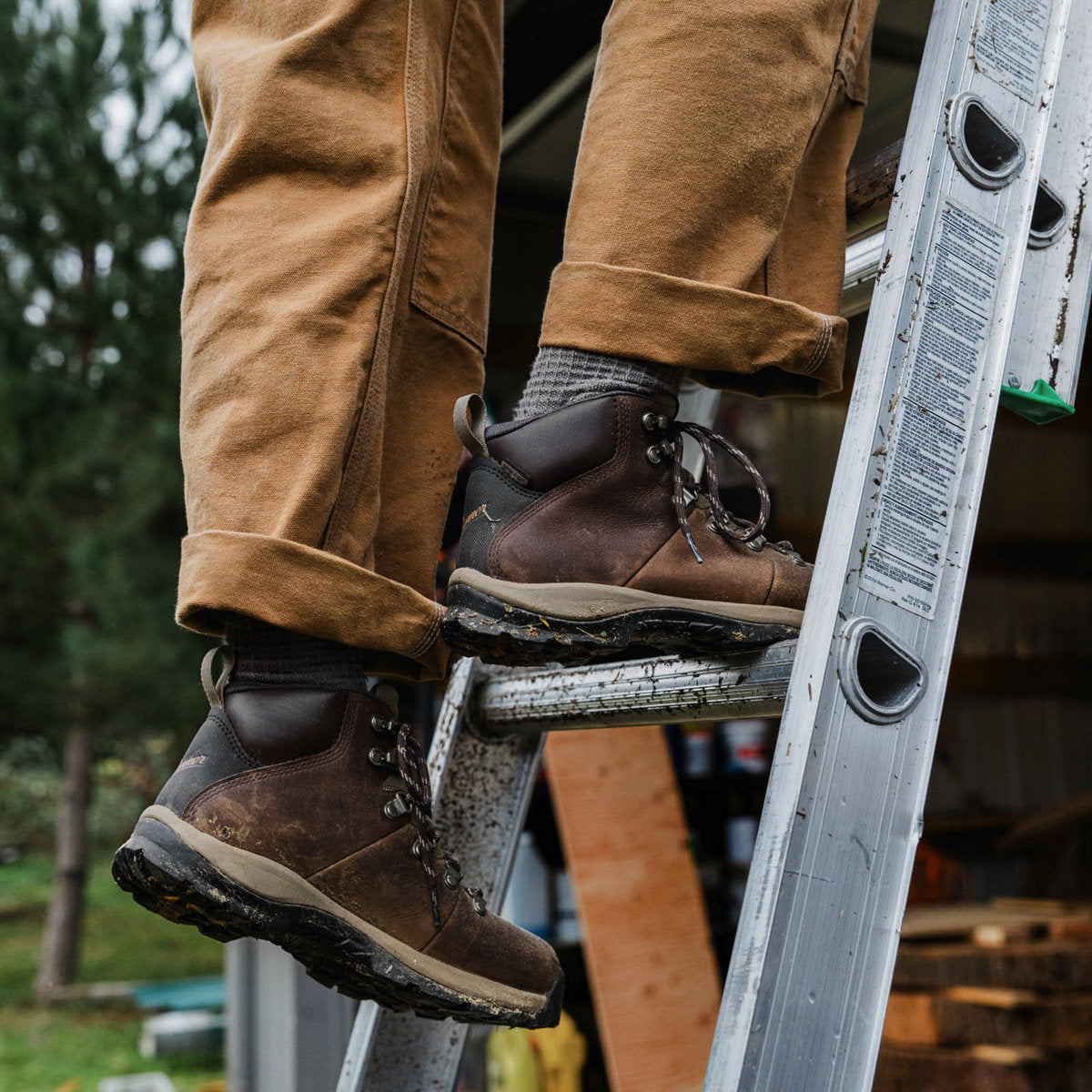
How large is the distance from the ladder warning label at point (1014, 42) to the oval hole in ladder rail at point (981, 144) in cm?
3

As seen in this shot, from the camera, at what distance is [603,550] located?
0.74 metres

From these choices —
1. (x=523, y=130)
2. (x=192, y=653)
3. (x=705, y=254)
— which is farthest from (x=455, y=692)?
(x=192, y=653)

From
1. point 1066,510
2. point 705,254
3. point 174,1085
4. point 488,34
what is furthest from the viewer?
point 1066,510

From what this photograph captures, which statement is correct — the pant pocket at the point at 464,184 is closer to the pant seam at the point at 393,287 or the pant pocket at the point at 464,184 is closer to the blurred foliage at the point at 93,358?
the pant seam at the point at 393,287

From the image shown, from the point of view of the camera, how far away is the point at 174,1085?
13.5ft

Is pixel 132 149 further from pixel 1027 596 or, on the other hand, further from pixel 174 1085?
pixel 1027 596

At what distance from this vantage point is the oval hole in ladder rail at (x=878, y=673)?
623 millimetres

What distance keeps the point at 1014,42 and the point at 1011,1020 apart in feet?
7.54

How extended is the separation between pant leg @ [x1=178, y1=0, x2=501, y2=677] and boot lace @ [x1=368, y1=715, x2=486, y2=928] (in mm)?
59

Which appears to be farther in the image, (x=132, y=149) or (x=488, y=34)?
(x=132, y=149)

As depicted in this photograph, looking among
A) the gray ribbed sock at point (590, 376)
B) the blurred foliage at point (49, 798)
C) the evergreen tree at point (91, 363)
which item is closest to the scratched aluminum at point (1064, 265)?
the gray ribbed sock at point (590, 376)

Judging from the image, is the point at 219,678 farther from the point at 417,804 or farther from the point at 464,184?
the point at 464,184

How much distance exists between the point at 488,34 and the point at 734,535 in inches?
17.2

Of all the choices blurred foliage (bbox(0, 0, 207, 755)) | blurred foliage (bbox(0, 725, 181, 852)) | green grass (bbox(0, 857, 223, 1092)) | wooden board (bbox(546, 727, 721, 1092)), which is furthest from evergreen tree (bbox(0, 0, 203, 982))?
blurred foliage (bbox(0, 725, 181, 852))
